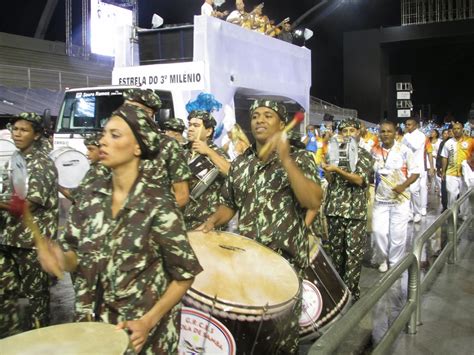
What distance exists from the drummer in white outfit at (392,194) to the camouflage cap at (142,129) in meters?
4.81

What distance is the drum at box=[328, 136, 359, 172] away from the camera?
5691 millimetres

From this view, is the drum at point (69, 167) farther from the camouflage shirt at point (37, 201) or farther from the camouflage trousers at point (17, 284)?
the camouflage trousers at point (17, 284)

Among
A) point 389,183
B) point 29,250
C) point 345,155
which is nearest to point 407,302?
point 345,155

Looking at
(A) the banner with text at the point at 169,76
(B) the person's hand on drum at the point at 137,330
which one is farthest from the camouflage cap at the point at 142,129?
(A) the banner with text at the point at 169,76

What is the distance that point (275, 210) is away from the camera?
11.2ft

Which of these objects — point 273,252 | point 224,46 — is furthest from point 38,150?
point 224,46

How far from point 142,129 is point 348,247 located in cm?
375

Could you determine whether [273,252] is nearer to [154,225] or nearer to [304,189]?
[304,189]

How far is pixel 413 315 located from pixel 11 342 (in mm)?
3648

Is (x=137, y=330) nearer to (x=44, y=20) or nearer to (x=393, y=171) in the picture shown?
(x=393, y=171)

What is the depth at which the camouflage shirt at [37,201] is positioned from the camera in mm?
4090

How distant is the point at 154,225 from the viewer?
7.57 ft

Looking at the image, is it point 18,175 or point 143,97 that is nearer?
point 18,175

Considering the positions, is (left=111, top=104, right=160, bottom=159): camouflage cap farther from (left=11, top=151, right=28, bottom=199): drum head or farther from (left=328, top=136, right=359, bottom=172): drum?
(left=328, top=136, right=359, bottom=172): drum
